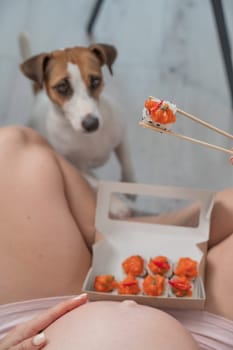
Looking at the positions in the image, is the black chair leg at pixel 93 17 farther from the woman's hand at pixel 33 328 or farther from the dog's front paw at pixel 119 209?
the woman's hand at pixel 33 328

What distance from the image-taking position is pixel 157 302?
880mm

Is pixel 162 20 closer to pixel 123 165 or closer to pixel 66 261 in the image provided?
pixel 123 165

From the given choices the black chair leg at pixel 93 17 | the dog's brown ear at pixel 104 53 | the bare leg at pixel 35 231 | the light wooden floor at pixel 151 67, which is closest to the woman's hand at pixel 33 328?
the bare leg at pixel 35 231

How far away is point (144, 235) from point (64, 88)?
411mm

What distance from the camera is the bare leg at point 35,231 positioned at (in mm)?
895

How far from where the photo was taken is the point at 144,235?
41.9 inches

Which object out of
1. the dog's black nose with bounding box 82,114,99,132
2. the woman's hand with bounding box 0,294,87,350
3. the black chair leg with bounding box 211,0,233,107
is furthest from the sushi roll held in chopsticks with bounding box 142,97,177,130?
the black chair leg with bounding box 211,0,233,107

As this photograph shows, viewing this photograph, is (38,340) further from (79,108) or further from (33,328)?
(79,108)

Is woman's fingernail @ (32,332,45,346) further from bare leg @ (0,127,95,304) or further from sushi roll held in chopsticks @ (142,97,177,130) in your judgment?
sushi roll held in chopsticks @ (142,97,177,130)

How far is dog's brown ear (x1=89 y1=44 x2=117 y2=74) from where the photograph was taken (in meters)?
1.25

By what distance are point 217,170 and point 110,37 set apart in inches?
24.4

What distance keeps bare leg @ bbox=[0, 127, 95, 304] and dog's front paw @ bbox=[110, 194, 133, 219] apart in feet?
1.00

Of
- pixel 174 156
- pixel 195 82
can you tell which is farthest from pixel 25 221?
pixel 195 82

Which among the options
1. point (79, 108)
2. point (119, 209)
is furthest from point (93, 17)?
point (119, 209)
